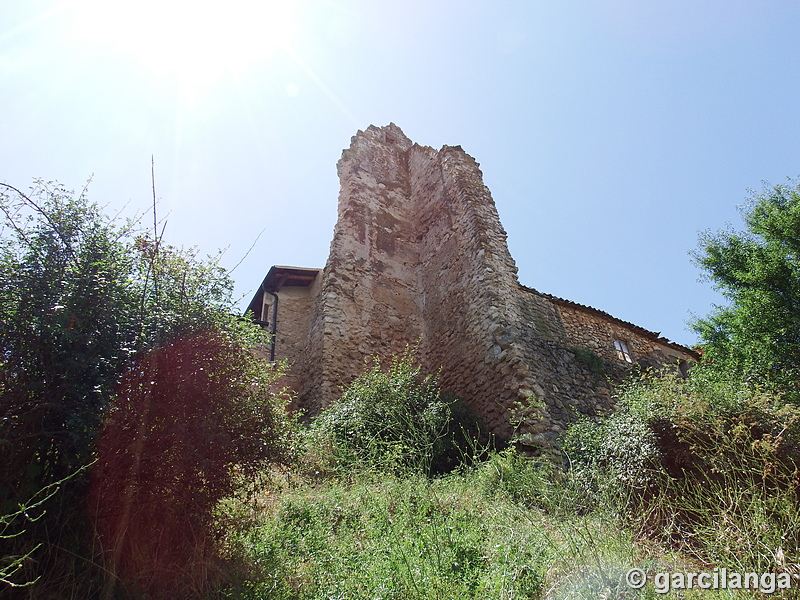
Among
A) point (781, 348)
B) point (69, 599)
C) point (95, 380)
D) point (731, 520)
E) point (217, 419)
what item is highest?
point (781, 348)

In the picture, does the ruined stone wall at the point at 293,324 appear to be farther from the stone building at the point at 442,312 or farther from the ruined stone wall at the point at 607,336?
the ruined stone wall at the point at 607,336

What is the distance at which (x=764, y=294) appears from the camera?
10.9 metres

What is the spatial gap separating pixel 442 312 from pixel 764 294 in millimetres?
7806

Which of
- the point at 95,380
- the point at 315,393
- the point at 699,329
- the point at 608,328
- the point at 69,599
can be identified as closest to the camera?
the point at 69,599

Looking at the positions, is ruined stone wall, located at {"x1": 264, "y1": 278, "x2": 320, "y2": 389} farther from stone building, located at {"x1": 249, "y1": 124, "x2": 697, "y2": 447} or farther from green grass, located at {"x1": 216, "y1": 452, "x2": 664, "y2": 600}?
green grass, located at {"x1": 216, "y1": 452, "x2": 664, "y2": 600}

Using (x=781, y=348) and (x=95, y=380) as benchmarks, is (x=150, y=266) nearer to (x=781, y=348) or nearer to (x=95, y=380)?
(x=95, y=380)

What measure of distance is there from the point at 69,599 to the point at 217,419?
144cm

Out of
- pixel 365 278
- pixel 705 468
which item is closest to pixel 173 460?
pixel 705 468

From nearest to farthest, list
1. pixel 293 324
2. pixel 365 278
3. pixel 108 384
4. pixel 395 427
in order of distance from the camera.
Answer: pixel 108 384 → pixel 395 427 → pixel 365 278 → pixel 293 324

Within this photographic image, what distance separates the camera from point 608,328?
11078mm

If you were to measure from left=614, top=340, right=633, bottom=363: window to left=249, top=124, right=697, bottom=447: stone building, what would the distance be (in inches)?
1.6

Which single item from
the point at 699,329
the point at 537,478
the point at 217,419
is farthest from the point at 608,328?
the point at 217,419

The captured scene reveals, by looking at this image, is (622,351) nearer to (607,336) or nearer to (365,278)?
(607,336)

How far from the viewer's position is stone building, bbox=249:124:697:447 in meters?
8.22
